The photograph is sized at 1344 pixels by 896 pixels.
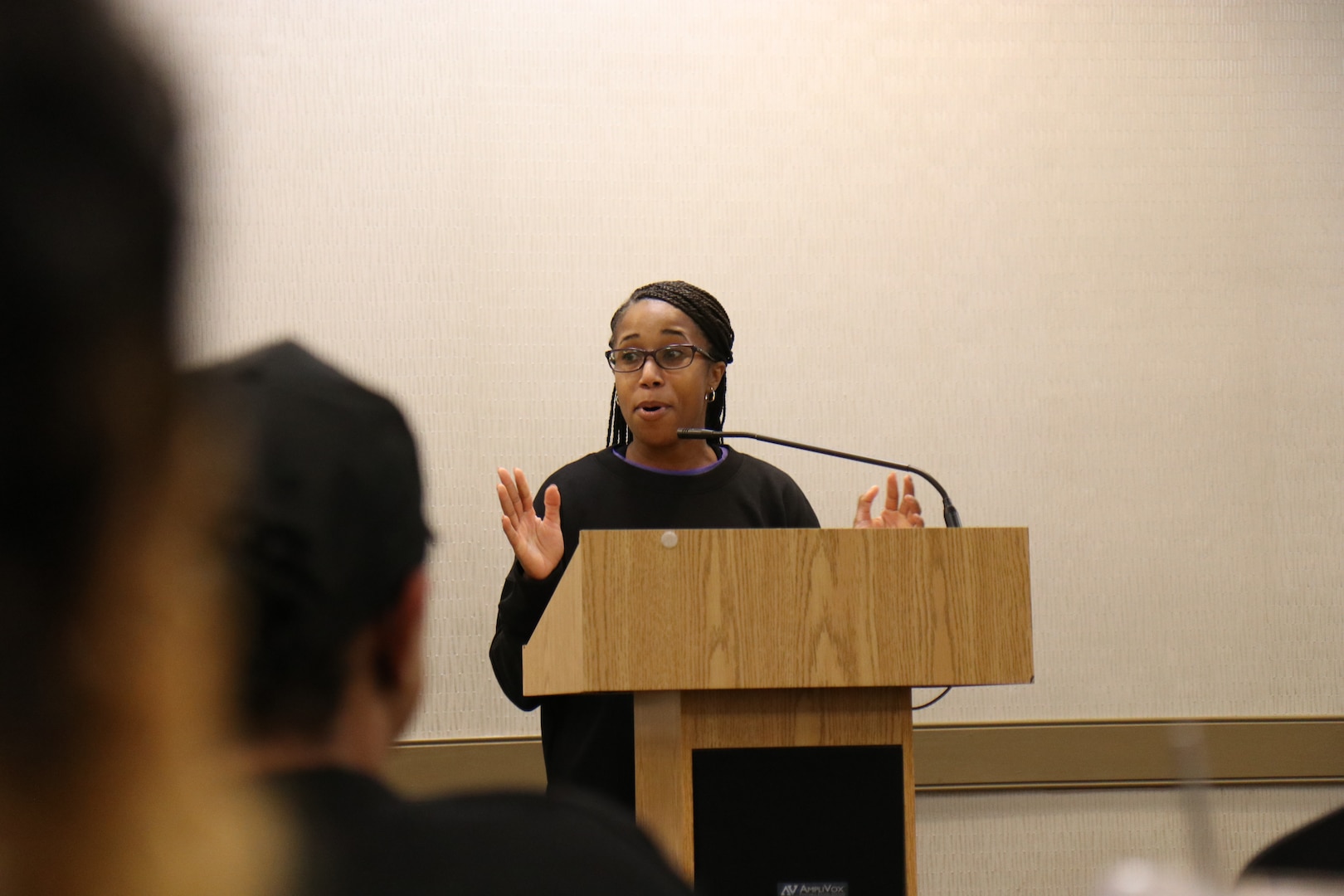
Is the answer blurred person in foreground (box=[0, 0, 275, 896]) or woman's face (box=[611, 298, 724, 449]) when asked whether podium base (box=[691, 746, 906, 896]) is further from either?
blurred person in foreground (box=[0, 0, 275, 896])

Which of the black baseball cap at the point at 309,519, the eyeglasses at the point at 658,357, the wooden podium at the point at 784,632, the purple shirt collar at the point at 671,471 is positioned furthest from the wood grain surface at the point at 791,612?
the black baseball cap at the point at 309,519

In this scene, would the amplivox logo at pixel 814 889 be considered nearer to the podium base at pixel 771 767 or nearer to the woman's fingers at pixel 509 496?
the podium base at pixel 771 767

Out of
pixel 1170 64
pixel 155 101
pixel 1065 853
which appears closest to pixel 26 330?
pixel 155 101

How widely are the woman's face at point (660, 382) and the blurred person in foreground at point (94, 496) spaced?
2.24 metres

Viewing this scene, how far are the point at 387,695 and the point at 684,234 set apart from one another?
3.15 m

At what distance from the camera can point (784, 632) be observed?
163cm

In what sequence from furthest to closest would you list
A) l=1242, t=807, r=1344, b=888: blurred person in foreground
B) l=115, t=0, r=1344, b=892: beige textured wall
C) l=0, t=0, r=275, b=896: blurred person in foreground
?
1. l=115, t=0, r=1344, b=892: beige textured wall
2. l=1242, t=807, r=1344, b=888: blurred person in foreground
3. l=0, t=0, r=275, b=896: blurred person in foreground

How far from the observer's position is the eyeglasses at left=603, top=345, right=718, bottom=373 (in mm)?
2623

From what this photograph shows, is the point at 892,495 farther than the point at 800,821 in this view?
Yes

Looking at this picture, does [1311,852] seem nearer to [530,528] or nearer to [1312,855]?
[1312,855]

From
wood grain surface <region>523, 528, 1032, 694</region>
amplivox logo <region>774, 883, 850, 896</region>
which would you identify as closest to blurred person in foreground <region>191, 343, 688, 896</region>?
wood grain surface <region>523, 528, 1032, 694</region>

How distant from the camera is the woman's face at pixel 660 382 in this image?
101 inches

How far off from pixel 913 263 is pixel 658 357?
1.25 meters

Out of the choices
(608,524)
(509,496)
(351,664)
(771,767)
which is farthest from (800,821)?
(351,664)
